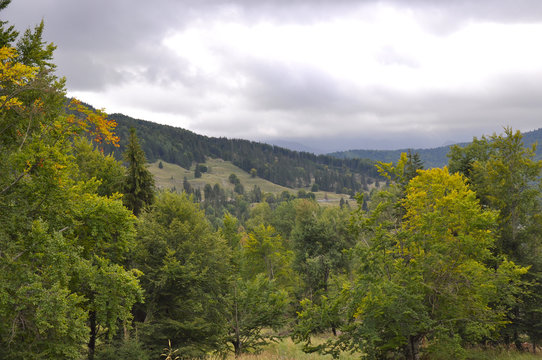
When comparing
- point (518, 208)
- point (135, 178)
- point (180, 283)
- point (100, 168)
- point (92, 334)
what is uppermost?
point (100, 168)

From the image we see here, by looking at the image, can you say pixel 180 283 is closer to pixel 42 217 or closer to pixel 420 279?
pixel 42 217

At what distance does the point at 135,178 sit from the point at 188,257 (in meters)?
7.26

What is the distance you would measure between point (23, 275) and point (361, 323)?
11512 mm

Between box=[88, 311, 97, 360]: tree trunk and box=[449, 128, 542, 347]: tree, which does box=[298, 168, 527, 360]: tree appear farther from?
box=[88, 311, 97, 360]: tree trunk

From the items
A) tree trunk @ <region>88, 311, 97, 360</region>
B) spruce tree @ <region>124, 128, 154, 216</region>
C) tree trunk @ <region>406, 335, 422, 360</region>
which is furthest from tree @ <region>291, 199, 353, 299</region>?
tree trunk @ <region>88, 311, 97, 360</region>

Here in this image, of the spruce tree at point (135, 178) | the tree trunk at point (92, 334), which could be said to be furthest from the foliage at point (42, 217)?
the spruce tree at point (135, 178)

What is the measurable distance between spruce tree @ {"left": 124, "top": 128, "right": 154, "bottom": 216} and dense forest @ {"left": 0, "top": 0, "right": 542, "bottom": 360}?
0.10 metres

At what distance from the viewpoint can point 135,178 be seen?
77.3ft

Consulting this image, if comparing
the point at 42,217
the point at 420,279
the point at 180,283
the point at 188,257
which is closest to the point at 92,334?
the point at 180,283

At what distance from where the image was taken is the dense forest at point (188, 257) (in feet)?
33.0

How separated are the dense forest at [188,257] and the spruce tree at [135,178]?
0.10m

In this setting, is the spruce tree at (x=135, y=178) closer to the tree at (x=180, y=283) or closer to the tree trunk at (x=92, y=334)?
the tree at (x=180, y=283)

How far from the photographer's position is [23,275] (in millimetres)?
9328

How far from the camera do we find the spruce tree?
76.8 feet
